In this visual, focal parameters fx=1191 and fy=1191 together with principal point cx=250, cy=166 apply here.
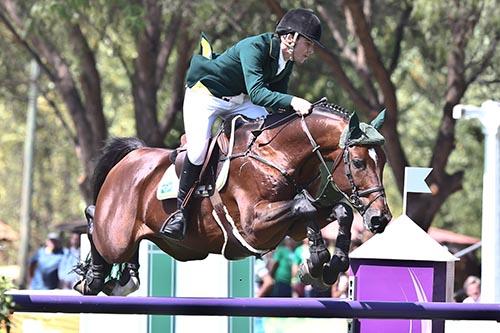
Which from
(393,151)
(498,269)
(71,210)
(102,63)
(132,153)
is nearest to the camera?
(132,153)

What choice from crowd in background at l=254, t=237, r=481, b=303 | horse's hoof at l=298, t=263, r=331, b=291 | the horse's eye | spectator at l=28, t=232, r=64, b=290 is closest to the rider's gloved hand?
the horse's eye

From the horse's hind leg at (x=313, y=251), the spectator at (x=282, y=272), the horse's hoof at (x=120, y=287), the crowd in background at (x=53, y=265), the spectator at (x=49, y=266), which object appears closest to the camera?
the horse's hind leg at (x=313, y=251)

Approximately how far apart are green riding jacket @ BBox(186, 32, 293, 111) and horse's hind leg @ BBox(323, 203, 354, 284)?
812 mm

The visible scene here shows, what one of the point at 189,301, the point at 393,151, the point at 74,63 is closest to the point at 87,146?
the point at 74,63

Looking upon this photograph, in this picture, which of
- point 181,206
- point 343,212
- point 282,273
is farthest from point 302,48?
point 282,273

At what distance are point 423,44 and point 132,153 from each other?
1075 cm

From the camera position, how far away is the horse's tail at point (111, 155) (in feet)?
31.3

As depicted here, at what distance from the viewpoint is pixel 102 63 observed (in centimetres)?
2875

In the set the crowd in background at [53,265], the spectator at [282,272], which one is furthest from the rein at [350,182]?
the crowd in background at [53,265]

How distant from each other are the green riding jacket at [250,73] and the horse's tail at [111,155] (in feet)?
4.07

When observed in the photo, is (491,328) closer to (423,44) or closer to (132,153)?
(132,153)

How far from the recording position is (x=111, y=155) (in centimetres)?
964

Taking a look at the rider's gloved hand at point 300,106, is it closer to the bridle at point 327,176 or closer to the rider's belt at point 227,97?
the bridle at point 327,176

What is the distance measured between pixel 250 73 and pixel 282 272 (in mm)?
8471
